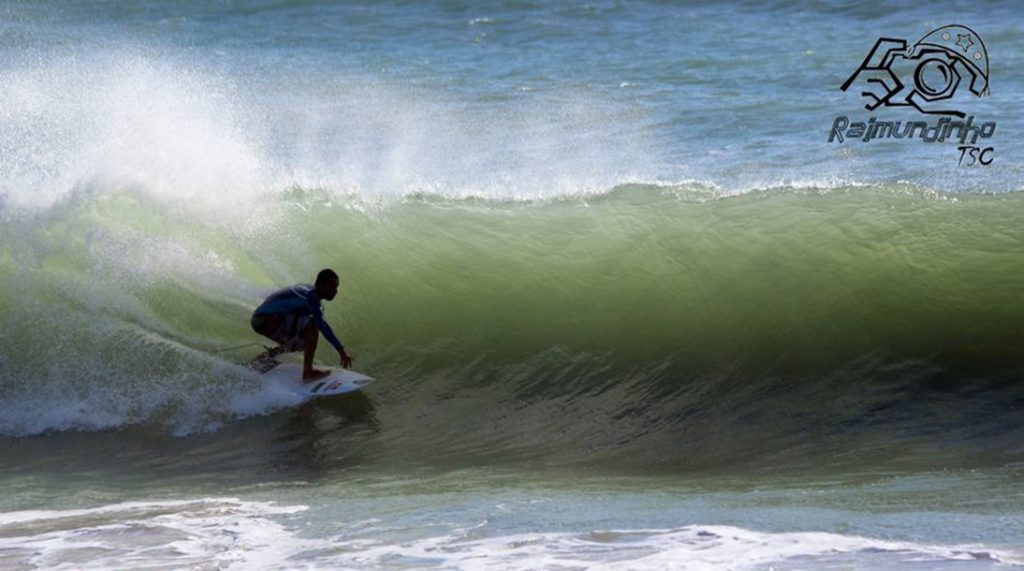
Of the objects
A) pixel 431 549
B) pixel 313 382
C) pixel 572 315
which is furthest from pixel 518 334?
pixel 431 549

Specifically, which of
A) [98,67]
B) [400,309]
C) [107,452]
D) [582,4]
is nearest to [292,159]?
[98,67]

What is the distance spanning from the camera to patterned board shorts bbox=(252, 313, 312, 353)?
9797mm

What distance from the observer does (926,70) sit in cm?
1848

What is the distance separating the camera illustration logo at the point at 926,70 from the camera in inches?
673

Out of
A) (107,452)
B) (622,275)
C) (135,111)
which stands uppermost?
(135,111)

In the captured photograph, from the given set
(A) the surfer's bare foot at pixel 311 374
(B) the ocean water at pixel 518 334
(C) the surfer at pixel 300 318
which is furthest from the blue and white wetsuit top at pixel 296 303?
(B) the ocean water at pixel 518 334

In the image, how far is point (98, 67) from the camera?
50.3 ft

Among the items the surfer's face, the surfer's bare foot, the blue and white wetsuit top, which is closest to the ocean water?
the surfer's bare foot

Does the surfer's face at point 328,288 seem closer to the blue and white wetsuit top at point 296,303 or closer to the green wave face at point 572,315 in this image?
the blue and white wetsuit top at point 296,303

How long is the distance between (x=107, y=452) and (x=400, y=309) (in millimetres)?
2945

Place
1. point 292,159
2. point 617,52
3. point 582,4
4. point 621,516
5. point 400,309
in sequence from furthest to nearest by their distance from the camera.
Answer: point 582,4, point 617,52, point 292,159, point 400,309, point 621,516

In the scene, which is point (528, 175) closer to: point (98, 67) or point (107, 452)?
point (98, 67)

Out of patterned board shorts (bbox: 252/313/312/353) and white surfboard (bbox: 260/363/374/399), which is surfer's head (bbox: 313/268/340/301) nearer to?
patterned board shorts (bbox: 252/313/312/353)

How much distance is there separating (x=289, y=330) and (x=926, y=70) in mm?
11434
